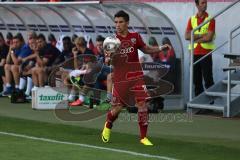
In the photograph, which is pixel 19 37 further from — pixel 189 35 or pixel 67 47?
pixel 189 35

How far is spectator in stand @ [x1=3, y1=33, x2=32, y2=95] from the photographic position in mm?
22969

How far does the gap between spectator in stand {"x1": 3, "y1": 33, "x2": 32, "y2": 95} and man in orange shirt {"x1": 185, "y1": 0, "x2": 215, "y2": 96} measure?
5501 millimetres

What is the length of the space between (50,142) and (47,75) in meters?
8.89

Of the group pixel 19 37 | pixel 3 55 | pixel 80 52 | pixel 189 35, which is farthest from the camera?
pixel 3 55

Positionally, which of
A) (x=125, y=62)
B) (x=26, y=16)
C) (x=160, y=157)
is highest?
(x=26, y=16)

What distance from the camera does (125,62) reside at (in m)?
13.2

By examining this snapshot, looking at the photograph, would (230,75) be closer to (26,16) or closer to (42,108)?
(42,108)

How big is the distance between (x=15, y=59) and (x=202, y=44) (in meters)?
6.24

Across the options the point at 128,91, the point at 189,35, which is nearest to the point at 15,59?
the point at 189,35

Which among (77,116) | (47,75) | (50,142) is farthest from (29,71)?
(50,142)

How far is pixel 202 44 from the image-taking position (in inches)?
755

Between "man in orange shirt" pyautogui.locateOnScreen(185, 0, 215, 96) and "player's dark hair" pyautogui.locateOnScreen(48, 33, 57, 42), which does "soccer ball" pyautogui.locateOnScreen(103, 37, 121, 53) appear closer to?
"man in orange shirt" pyautogui.locateOnScreen(185, 0, 215, 96)

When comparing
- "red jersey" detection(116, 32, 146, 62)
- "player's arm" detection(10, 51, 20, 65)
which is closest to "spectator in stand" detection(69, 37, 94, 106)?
"player's arm" detection(10, 51, 20, 65)

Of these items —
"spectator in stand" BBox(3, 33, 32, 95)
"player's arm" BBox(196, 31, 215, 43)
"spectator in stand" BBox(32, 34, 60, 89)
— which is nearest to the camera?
"player's arm" BBox(196, 31, 215, 43)
